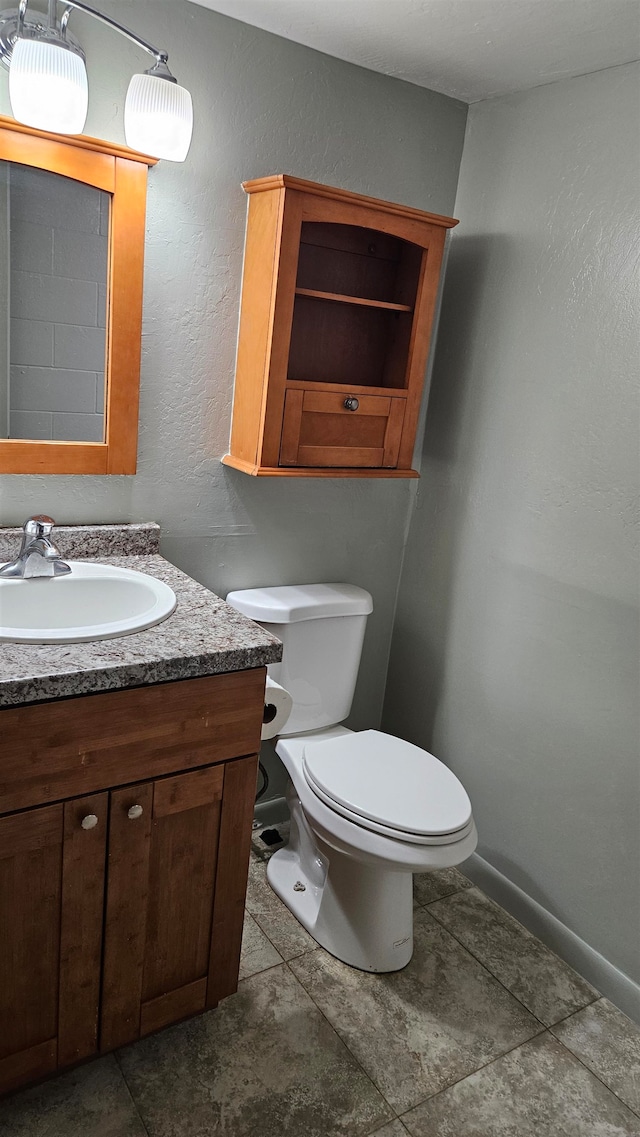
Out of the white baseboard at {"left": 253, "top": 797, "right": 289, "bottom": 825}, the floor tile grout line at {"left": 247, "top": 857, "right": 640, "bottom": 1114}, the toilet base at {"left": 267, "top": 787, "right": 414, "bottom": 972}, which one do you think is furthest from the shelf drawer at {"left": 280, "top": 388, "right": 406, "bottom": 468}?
the floor tile grout line at {"left": 247, "top": 857, "right": 640, "bottom": 1114}

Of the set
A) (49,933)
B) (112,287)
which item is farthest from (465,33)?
(49,933)

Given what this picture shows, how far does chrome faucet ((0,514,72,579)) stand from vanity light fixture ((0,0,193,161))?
721 mm

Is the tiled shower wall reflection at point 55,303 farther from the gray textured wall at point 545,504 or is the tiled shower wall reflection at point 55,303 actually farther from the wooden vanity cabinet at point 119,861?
the gray textured wall at point 545,504

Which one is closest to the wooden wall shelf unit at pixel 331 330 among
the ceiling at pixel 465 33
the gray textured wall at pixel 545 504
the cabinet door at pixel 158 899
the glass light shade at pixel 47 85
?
the gray textured wall at pixel 545 504

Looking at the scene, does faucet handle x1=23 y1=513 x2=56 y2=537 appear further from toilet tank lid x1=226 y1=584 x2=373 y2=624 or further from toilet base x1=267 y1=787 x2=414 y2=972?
toilet base x1=267 y1=787 x2=414 y2=972

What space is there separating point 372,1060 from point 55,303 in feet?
5.47

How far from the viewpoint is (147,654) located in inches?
49.6

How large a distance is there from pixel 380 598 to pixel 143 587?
36.6 inches

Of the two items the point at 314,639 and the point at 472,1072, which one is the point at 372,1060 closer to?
the point at 472,1072

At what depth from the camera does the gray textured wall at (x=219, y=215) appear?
1.64 meters

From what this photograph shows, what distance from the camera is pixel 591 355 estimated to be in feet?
5.74

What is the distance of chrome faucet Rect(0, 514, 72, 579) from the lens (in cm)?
153

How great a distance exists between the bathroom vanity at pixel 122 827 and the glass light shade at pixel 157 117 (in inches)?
34.8

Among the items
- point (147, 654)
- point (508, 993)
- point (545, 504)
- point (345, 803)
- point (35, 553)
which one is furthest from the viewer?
point (545, 504)
